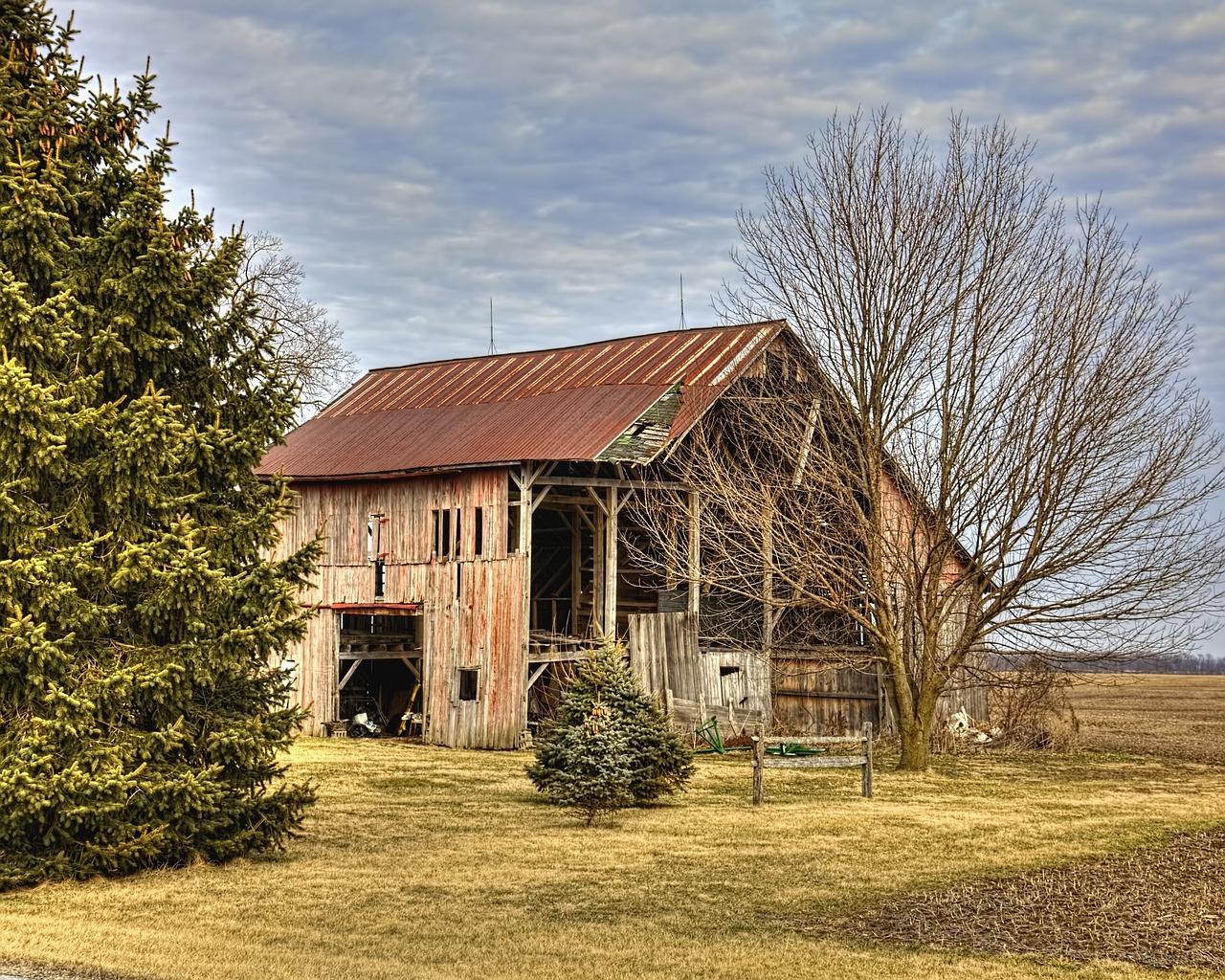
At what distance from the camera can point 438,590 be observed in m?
34.3

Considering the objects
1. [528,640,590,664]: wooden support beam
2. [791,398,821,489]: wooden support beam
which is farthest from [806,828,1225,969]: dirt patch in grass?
[528,640,590,664]: wooden support beam

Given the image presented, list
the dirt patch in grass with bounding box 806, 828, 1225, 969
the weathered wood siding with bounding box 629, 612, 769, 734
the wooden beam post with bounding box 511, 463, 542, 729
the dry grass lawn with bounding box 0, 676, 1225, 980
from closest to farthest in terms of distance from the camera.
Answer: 1. the dry grass lawn with bounding box 0, 676, 1225, 980
2. the dirt patch in grass with bounding box 806, 828, 1225, 969
3. the wooden beam post with bounding box 511, 463, 542, 729
4. the weathered wood siding with bounding box 629, 612, 769, 734

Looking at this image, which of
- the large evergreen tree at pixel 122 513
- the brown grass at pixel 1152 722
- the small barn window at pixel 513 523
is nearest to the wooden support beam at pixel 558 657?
the small barn window at pixel 513 523

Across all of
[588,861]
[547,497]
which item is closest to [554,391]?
[547,497]

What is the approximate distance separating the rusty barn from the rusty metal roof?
0.24 ft

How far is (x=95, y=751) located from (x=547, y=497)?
2128cm

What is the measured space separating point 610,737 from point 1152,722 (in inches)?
1401

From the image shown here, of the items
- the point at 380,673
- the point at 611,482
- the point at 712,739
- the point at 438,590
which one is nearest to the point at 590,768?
the point at 611,482

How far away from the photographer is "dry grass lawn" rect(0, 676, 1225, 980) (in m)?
12.1

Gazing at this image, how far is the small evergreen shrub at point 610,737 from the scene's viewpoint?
2142 cm

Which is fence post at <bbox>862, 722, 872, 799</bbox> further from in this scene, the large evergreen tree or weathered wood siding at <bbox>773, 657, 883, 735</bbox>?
weathered wood siding at <bbox>773, 657, 883, 735</bbox>

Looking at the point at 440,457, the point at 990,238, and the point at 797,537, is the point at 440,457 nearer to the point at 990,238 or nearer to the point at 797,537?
the point at 797,537

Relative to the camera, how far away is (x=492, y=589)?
108 feet

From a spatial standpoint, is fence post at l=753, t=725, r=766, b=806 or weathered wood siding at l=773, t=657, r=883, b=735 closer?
fence post at l=753, t=725, r=766, b=806
